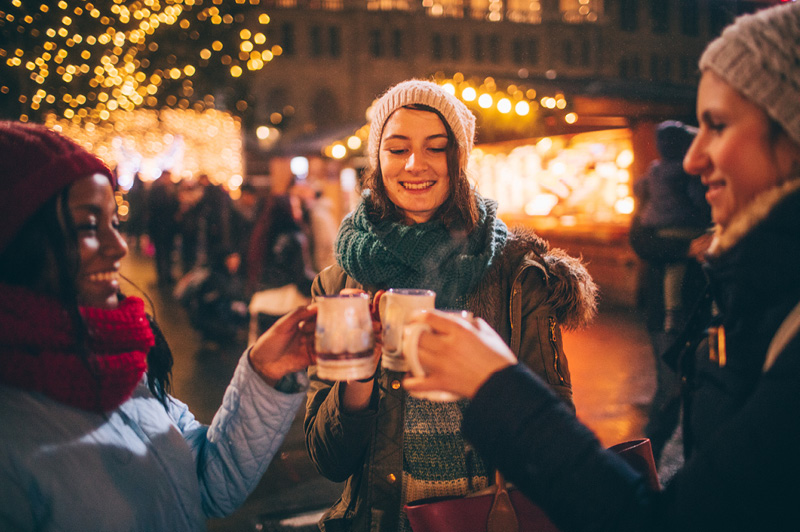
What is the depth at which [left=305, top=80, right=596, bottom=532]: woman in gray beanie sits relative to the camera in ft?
5.50

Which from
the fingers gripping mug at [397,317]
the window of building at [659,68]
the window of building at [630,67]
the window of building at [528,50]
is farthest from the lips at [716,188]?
the window of building at [659,68]

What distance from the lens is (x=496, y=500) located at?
1.43 meters

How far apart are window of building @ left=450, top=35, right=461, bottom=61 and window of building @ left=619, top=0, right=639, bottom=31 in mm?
11949

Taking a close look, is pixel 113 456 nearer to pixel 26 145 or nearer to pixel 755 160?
pixel 26 145

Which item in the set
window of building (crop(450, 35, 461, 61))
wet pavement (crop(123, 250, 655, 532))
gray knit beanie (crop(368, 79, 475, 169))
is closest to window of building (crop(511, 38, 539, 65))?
window of building (crop(450, 35, 461, 61))

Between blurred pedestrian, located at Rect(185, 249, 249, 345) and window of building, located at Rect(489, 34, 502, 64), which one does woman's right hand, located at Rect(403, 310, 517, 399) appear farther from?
window of building, located at Rect(489, 34, 502, 64)

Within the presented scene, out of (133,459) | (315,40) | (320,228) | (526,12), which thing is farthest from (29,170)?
(526,12)

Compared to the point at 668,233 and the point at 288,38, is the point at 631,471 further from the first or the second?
the point at 288,38

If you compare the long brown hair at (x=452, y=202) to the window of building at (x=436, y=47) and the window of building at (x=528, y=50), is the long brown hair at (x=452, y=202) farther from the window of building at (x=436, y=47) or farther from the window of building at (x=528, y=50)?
the window of building at (x=528, y=50)

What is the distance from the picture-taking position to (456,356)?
1110 mm

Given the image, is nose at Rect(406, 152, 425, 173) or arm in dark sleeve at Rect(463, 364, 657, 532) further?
nose at Rect(406, 152, 425, 173)

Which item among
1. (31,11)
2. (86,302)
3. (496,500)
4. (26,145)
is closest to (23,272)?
(86,302)

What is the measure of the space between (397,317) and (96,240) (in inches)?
28.8

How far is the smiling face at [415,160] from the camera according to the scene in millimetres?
1933
